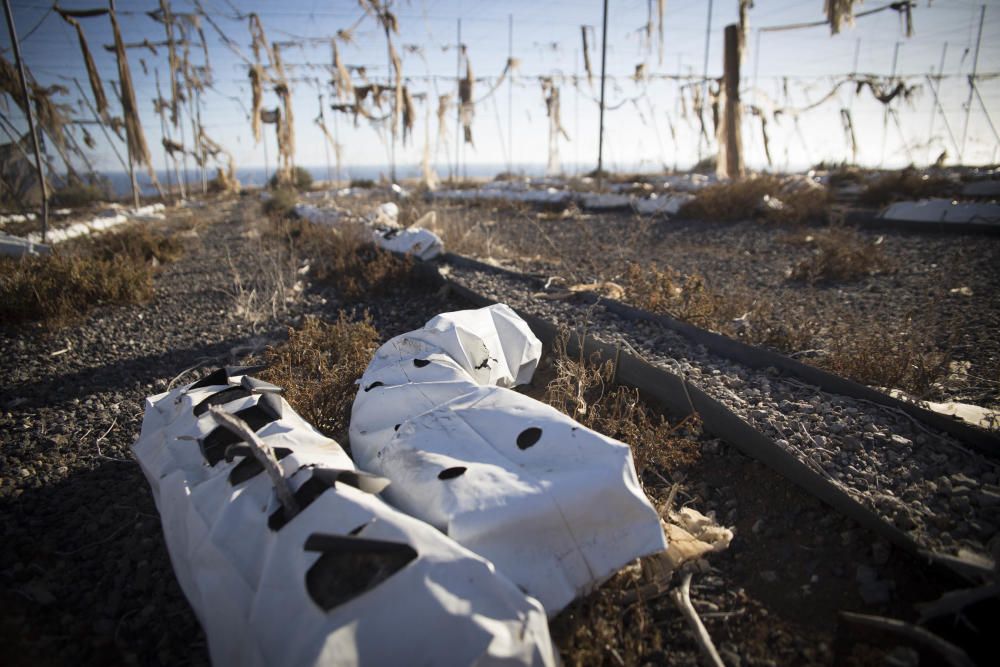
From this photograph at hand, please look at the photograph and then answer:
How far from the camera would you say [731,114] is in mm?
12234

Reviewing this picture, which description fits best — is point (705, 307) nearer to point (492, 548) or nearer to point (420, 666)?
point (492, 548)

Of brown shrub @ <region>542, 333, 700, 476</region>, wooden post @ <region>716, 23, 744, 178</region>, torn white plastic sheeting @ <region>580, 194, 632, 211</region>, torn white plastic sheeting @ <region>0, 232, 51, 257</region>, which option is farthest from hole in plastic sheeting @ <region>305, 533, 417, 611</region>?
wooden post @ <region>716, 23, 744, 178</region>

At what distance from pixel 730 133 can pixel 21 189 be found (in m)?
23.0

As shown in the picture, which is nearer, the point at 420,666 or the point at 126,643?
the point at 420,666

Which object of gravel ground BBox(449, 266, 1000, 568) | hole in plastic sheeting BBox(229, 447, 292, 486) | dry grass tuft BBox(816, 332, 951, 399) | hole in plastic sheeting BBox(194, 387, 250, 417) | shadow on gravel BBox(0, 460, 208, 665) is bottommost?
shadow on gravel BBox(0, 460, 208, 665)

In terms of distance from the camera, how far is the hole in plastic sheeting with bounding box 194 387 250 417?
6.70ft

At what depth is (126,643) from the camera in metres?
1.73

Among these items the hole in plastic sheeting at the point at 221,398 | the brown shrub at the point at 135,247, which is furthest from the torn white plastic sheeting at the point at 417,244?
the hole in plastic sheeting at the point at 221,398

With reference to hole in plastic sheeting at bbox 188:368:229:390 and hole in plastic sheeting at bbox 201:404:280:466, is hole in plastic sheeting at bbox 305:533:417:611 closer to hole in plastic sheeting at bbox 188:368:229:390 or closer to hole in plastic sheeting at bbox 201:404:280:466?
hole in plastic sheeting at bbox 201:404:280:466

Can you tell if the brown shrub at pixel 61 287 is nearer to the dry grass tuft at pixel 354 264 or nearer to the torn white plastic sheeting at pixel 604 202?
the dry grass tuft at pixel 354 264

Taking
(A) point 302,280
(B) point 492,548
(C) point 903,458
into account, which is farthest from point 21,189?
(C) point 903,458

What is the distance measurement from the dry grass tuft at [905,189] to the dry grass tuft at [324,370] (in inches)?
505

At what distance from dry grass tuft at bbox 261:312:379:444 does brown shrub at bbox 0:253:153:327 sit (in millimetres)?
2922

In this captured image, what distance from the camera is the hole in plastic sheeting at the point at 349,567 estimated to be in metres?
1.24
